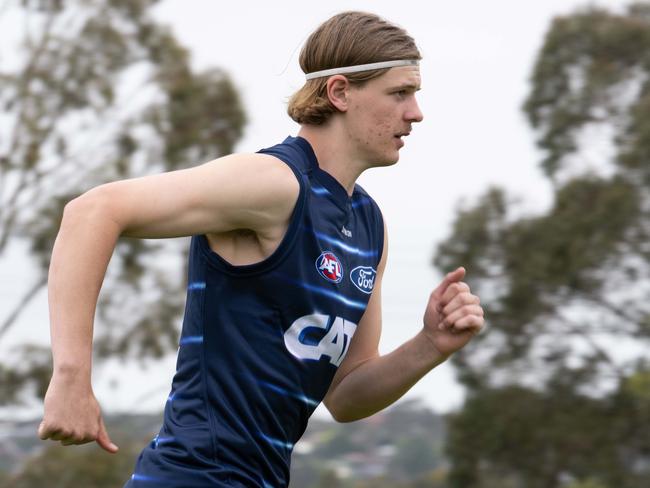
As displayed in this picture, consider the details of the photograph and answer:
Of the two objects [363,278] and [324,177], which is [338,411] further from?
[324,177]

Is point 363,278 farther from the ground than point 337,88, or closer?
closer

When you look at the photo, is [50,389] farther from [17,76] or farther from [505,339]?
[17,76]

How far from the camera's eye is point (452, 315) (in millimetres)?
3289

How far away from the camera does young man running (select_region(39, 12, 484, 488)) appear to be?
9.02ft

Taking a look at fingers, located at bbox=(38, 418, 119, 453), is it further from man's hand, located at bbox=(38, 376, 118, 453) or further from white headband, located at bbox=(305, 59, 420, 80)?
white headband, located at bbox=(305, 59, 420, 80)

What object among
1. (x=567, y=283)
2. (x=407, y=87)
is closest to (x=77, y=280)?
(x=407, y=87)

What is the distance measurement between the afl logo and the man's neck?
0.22 meters

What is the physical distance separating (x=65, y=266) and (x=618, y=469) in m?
13.7

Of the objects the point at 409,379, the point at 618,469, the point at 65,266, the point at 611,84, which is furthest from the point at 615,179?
the point at 65,266

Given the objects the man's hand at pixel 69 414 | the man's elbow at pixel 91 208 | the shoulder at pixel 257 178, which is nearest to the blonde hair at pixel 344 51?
the shoulder at pixel 257 178

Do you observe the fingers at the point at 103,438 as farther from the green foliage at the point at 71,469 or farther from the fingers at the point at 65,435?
the green foliage at the point at 71,469

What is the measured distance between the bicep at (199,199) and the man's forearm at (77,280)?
4 centimetres

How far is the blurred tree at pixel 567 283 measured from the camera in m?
15.5

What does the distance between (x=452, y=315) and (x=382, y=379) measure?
38cm
